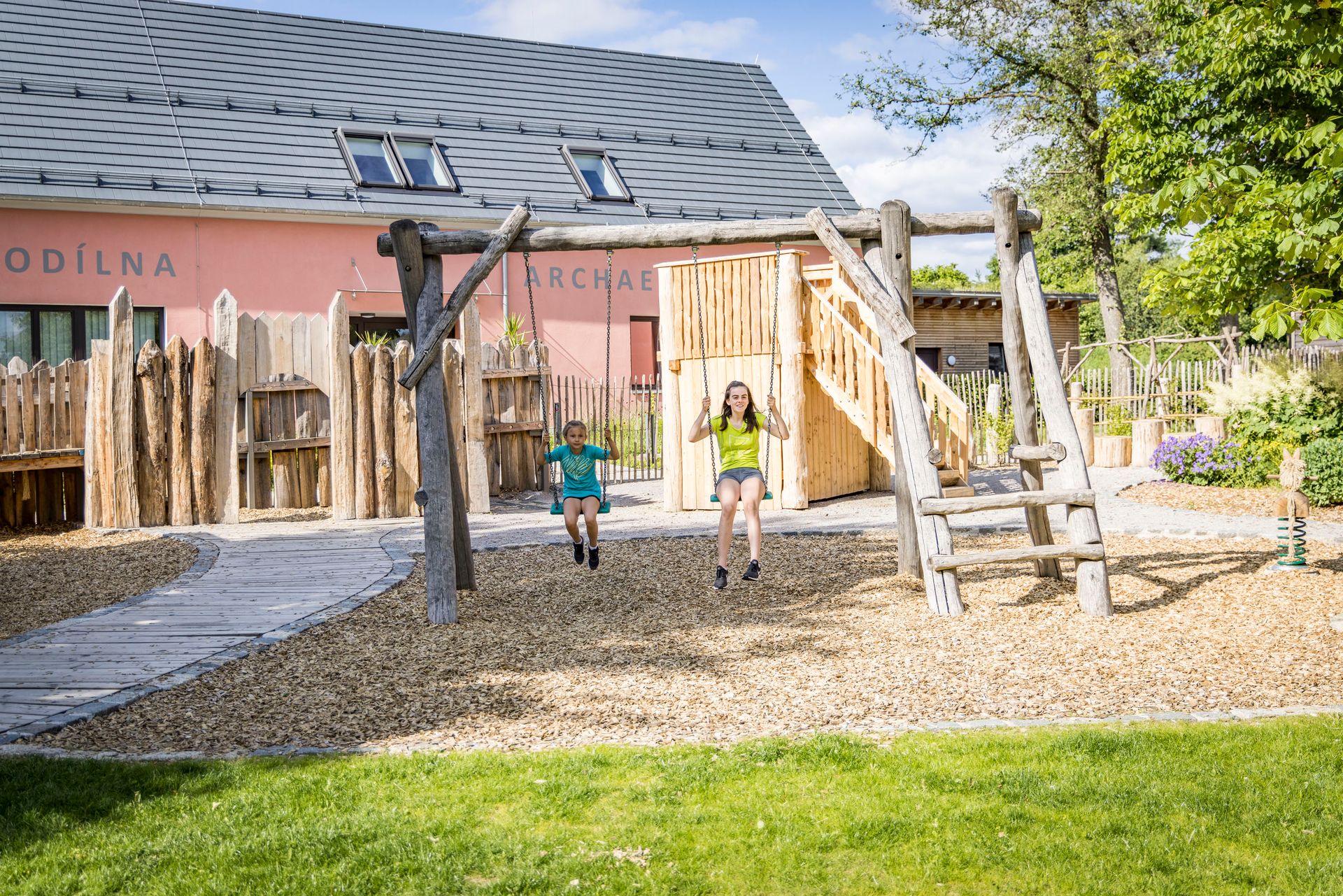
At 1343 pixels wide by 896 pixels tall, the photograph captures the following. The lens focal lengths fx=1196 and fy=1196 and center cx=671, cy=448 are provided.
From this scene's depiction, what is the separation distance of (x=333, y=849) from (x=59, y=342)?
1811 centimetres

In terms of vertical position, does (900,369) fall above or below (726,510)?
above

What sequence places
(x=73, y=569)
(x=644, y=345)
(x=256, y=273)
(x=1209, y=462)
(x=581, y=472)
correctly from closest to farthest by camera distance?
1. (x=581, y=472)
2. (x=73, y=569)
3. (x=1209, y=462)
4. (x=256, y=273)
5. (x=644, y=345)

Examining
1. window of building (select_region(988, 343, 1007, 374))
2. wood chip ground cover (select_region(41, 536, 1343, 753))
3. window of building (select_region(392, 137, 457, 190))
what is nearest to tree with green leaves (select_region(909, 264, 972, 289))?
window of building (select_region(988, 343, 1007, 374))

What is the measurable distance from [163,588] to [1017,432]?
617 centimetres

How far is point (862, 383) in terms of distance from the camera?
1292 centimetres

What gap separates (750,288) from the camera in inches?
517

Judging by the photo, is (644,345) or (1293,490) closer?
(1293,490)

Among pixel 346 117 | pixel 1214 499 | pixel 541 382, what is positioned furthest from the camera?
pixel 346 117

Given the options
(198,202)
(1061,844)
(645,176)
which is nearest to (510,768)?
(1061,844)

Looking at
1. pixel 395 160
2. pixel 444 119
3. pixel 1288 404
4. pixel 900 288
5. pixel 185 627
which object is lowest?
pixel 185 627

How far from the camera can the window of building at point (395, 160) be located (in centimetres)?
2134

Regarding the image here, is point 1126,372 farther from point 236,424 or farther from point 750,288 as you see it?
point 236,424

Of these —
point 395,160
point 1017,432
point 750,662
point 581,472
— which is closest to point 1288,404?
point 1017,432

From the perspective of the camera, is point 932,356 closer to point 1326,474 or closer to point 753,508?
point 1326,474
